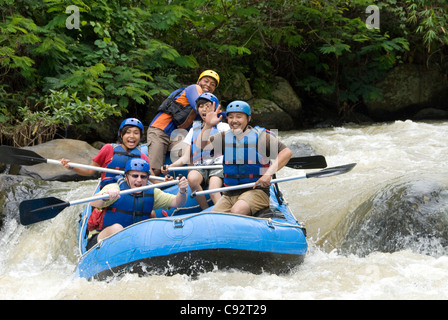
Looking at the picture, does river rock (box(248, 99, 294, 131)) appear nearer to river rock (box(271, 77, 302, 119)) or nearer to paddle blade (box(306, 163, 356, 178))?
river rock (box(271, 77, 302, 119))

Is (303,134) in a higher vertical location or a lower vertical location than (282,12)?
lower

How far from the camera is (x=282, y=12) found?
10.1 meters

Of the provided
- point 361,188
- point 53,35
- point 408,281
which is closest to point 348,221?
point 361,188

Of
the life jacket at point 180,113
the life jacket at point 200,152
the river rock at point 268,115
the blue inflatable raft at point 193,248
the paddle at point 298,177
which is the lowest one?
the river rock at point 268,115

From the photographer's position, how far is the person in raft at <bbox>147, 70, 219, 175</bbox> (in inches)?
195

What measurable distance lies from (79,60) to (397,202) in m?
5.41

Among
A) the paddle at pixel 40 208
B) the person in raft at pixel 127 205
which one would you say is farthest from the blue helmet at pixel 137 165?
the paddle at pixel 40 208

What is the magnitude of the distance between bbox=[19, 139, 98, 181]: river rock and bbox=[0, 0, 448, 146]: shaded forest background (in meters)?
0.52

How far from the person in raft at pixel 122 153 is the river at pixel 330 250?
2.61 ft

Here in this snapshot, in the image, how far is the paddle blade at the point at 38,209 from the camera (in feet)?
12.0

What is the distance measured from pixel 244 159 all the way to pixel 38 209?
156 cm

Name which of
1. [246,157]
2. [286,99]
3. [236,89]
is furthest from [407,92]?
[246,157]

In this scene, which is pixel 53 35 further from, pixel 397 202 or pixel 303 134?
pixel 397 202

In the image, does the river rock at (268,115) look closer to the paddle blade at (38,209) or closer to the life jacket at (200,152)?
the life jacket at (200,152)
